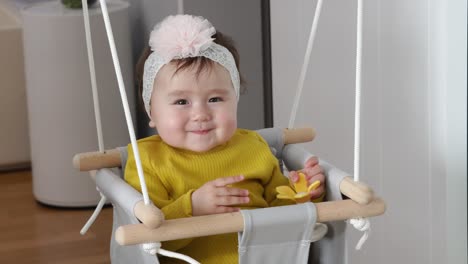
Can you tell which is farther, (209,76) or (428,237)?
(428,237)

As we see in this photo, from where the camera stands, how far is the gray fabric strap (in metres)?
1.51

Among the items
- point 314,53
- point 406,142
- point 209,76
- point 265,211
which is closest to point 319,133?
point 314,53

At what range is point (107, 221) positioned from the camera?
2.91 meters

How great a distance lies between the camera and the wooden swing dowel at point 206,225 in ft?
4.75

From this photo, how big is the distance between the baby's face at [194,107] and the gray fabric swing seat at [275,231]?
0.13m

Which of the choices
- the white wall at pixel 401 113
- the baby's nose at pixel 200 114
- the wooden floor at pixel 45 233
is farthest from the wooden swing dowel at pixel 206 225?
the wooden floor at pixel 45 233

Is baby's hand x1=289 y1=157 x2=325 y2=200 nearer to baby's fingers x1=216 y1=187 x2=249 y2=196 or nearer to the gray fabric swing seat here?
the gray fabric swing seat

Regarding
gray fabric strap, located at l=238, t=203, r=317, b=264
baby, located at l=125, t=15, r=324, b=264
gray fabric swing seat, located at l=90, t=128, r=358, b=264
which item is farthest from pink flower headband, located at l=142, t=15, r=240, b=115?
gray fabric strap, located at l=238, t=203, r=317, b=264

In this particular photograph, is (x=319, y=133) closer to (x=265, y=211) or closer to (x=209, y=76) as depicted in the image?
(x=209, y=76)

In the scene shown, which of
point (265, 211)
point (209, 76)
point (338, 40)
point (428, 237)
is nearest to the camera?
point (265, 211)

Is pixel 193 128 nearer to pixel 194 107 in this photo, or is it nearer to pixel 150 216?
pixel 194 107

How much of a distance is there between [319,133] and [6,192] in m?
1.35

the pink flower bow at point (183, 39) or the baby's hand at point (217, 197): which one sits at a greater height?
the pink flower bow at point (183, 39)

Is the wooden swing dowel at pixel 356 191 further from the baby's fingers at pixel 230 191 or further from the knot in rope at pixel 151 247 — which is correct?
the knot in rope at pixel 151 247
